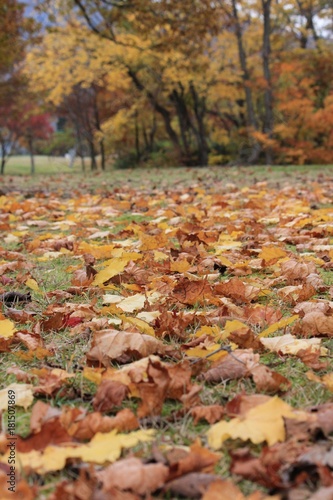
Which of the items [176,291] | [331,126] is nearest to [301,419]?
[176,291]

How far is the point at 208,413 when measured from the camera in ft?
3.86

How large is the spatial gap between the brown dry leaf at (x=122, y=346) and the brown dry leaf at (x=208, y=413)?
0.34 m

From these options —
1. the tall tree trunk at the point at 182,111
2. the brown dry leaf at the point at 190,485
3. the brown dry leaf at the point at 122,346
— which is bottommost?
the brown dry leaf at the point at 190,485

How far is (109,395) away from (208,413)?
0.25m

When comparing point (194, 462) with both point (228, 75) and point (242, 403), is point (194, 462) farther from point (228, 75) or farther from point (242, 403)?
point (228, 75)

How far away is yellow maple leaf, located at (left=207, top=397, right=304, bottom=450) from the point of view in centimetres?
106

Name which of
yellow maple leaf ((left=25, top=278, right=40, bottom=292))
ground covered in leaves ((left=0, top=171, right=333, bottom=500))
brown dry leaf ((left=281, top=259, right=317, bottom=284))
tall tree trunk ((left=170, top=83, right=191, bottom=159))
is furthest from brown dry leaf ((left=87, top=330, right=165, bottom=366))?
tall tree trunk ((left=170, top=83, right=191, bottom=159))

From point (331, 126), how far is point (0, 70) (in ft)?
38.7

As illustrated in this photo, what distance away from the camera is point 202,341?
159 centimetres

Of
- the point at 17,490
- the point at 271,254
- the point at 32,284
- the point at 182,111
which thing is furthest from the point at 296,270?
the point at 182,111

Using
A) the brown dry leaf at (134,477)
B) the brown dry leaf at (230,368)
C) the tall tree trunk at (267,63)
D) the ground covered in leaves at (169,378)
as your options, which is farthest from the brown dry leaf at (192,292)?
the tall tree trunk at (267,63)

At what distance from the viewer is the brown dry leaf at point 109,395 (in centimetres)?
123

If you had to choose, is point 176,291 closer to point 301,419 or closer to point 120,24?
point 301,419

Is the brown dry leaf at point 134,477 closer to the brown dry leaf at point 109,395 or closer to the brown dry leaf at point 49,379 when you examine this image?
the brown dry leaf at point 109,395
